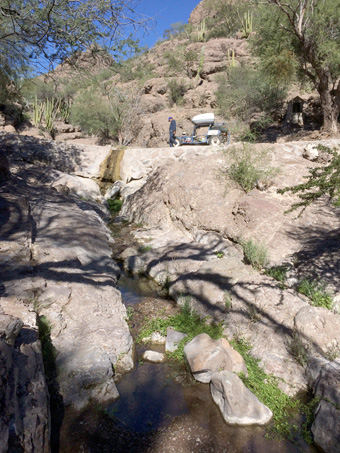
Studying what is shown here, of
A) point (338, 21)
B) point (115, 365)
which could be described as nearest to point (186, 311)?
point (115, 365)

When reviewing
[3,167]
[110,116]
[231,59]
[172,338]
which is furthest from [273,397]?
[231,59]

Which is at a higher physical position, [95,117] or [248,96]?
[248,96]

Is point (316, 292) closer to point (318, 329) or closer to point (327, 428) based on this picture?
point (318, 329)

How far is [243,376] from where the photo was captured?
3.59 meters

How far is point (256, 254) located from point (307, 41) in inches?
390

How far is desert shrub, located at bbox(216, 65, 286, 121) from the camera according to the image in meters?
18.6

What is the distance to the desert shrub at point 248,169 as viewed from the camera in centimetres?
768

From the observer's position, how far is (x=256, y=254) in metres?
5.54

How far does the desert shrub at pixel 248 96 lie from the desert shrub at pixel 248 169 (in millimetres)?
10137

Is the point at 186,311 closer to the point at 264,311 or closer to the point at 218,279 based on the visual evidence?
the point at 218,279

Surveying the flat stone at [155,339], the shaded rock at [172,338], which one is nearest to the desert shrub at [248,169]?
the shaded rock at [172,338]

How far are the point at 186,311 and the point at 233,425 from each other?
1.99 m

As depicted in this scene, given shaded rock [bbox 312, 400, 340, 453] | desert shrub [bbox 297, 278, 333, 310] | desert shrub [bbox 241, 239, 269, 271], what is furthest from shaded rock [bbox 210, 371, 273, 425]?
desert shrub [bbox 241, 239, 269, 271]

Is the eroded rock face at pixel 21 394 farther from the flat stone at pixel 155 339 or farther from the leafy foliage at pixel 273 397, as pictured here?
the leafy foliage at pixel 273 397
